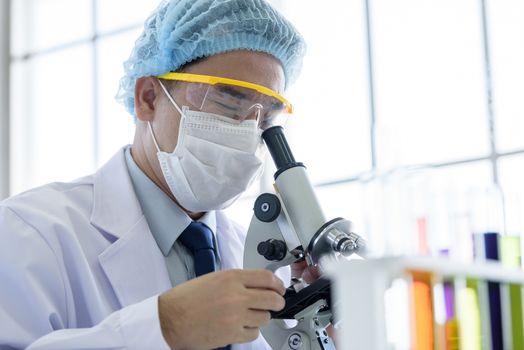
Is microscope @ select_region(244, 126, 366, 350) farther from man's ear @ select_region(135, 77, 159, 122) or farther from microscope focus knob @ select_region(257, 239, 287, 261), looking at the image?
man's ear @ select_region(135, 77, 159, 122)

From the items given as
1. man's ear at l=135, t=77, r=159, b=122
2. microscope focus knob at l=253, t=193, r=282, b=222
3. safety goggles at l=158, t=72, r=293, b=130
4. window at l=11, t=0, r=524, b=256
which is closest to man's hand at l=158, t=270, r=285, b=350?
microscope focus knob at l=253, t=193, r=282, b=222

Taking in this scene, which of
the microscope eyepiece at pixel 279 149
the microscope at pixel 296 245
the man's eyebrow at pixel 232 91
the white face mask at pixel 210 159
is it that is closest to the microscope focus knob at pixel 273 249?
the microscope at pixel 296 245

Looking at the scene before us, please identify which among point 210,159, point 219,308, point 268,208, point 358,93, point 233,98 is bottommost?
point 219,308

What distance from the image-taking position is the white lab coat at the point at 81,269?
1.51 m

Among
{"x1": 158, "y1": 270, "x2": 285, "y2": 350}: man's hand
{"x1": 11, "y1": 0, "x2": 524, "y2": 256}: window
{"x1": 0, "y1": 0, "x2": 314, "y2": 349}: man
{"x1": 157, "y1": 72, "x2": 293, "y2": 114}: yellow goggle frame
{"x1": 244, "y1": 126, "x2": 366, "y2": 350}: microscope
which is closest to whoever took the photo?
{"x1": 158, "y1": 270, "x2": 285, "y2": 350}: man's hand

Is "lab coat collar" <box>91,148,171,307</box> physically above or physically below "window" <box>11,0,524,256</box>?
below

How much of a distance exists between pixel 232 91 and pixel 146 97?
0.86ft

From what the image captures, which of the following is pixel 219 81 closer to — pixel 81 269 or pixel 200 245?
pixel 200 245

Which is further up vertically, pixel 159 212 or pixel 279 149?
pixel 279 149

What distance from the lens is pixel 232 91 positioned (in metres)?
1.92

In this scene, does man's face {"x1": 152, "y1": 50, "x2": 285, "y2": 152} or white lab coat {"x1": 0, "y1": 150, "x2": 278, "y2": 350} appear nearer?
white lab coat {"x1": 0, "y1": 150, "x2": 278, "y2": 350}

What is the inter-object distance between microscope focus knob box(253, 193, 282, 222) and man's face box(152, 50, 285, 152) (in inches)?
12.0

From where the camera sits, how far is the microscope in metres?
1.63

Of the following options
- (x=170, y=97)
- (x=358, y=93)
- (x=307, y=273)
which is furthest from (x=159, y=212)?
(x=358, y=93)
